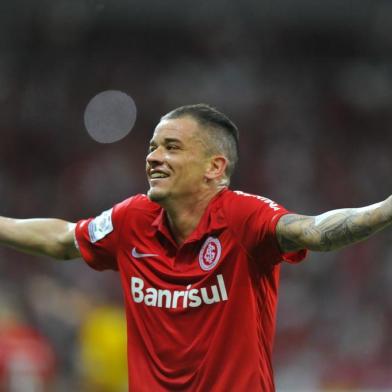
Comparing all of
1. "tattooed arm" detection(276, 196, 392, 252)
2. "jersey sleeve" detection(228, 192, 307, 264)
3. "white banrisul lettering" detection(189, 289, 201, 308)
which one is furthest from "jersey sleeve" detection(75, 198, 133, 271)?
"tattooed arm" detection(276, 196, 392, 252)

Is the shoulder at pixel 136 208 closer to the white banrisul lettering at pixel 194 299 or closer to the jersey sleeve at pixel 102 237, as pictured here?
the jersey sleeve at pixel 102 237

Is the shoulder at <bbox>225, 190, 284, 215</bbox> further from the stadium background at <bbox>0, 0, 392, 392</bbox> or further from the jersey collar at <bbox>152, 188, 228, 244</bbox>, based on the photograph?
the stadium background at <bbox>0, 0, 392, 392</bbox>

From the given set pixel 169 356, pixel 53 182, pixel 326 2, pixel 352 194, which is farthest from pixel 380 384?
pixel 169 356

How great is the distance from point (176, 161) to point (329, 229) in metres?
0.72

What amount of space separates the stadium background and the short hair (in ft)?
20.3

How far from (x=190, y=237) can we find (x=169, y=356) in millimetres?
447

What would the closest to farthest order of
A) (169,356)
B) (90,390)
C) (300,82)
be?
(169,356) → (90,390) → (300,82)

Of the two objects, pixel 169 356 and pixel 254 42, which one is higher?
pixel 254 42

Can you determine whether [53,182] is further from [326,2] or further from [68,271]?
[326,2]

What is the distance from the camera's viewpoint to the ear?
368 centimetres

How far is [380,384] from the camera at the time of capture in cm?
941

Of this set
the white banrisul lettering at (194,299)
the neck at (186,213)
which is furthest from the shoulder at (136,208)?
the white banrisul lettering at (194,299)

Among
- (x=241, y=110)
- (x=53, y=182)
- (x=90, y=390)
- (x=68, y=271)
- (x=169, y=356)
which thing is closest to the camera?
(x=169, y=356)

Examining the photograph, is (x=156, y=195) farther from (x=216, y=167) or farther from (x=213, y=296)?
(x=213, y=296)
